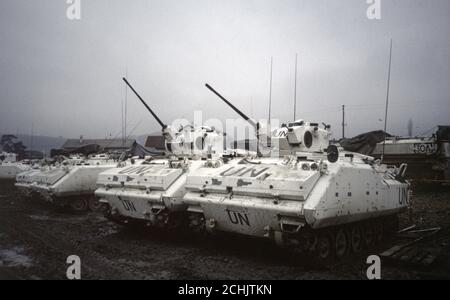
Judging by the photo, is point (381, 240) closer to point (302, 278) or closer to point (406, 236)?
point (406, 236)

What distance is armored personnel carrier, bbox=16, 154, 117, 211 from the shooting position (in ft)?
46.4

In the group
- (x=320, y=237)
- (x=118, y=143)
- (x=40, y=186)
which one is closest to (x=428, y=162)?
(x=320, y=237)

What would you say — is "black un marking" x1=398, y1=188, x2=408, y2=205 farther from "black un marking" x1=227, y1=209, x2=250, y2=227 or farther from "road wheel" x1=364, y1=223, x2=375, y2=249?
"black un marking" x1=227, y1=209, x2=250, y2=227

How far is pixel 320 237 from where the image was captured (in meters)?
7.00

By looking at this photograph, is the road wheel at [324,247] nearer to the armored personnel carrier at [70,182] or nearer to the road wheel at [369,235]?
the road wheel at [369,235]

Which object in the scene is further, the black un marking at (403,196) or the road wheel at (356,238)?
the black un marking at (403,196)

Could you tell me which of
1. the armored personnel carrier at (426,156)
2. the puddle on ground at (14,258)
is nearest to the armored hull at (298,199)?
the puddle on ground at (14,258)

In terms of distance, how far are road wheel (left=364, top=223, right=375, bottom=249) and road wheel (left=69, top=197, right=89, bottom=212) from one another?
10.7 metres

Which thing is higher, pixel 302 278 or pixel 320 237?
pixel 320 237

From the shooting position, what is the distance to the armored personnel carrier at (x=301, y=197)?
21.4ft

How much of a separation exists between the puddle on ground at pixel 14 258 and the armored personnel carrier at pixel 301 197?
3290 mm

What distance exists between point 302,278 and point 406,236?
4.97 m

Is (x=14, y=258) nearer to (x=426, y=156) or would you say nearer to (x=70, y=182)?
(x=70, y=182)

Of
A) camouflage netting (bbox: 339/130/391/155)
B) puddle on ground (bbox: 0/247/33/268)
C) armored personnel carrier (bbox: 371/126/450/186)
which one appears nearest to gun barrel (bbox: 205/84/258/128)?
puddle on ground (bbox: 0/247/33/268)
